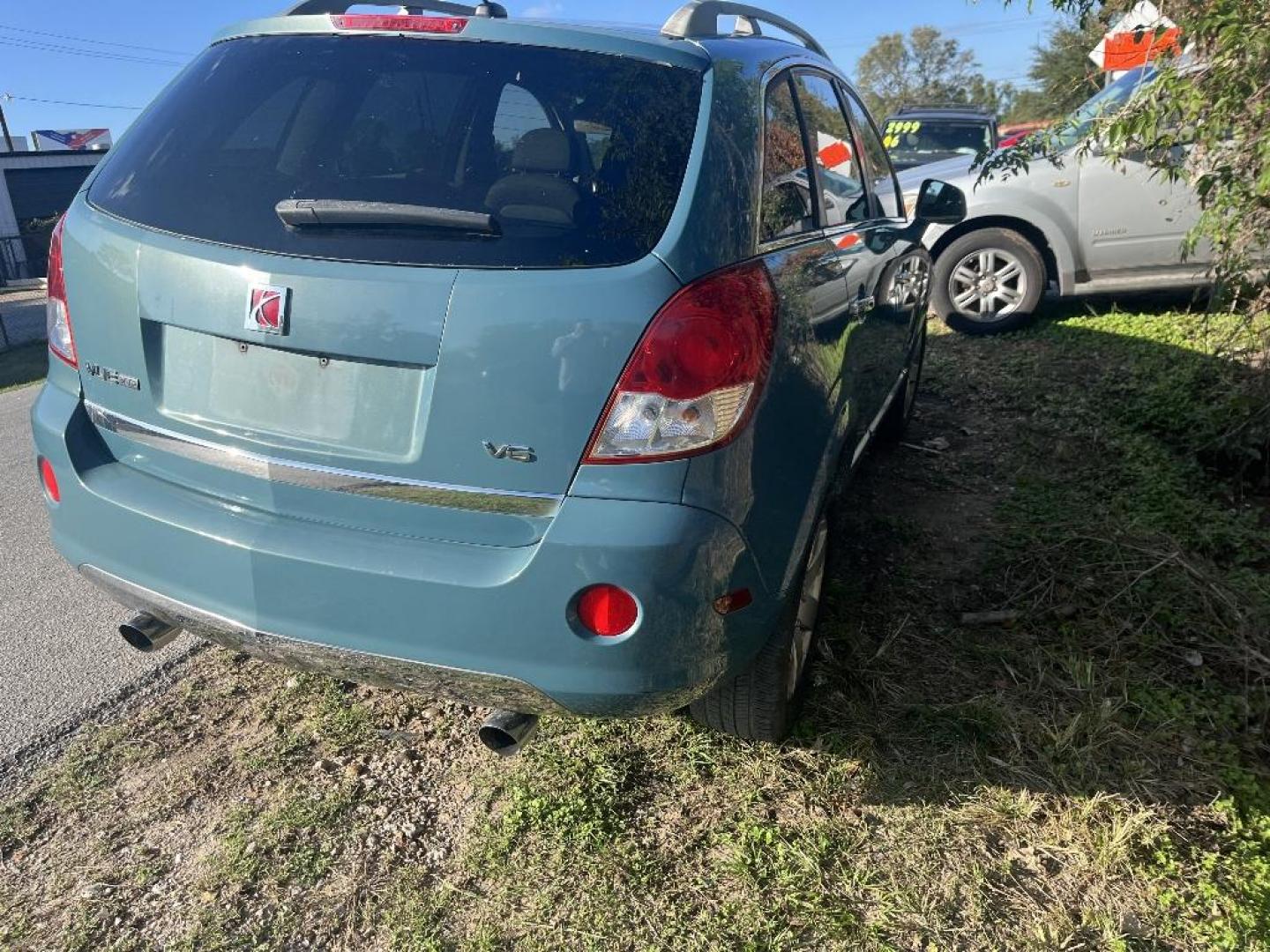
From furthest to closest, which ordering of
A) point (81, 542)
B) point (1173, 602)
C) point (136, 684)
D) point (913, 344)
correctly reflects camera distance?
point (913, 344) → point (1173, 602) → point (136, 684) → point (81, 542)

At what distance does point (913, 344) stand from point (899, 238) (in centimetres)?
80

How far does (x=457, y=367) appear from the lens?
74.9 inches

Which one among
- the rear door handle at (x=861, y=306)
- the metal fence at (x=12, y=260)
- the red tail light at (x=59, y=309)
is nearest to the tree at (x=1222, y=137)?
the rear door handle at (x=861, y=306)

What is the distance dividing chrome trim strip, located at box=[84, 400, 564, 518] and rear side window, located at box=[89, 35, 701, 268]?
1.46 ft

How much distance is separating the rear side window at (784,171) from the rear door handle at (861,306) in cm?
32

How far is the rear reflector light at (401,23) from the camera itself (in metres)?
2.22

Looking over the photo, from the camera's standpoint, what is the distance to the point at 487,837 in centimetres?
237

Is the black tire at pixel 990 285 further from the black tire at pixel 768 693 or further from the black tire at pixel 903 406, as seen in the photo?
the black tire at pixel 768 693

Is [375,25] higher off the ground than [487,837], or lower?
higher

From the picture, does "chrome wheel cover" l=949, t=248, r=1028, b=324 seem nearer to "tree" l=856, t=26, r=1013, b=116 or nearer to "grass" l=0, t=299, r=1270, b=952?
"grass" l=0, t=299, r=1270, b=952

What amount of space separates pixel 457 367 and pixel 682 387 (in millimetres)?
442

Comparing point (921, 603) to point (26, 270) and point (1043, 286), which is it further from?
point (26, 270)

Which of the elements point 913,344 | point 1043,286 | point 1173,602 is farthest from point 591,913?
point 1043,286

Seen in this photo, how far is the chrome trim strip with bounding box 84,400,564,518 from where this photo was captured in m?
1.94
